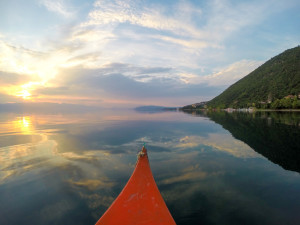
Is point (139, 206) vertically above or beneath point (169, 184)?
above

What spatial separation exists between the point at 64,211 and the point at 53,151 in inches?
556

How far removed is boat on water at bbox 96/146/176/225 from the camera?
20.8 ft

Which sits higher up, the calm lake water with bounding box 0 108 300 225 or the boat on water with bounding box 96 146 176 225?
the boat on water with bounding box 96 146 176 225

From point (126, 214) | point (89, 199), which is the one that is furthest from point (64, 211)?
point (126, 214)

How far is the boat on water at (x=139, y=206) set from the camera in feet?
20.8

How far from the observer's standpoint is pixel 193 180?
12.3 metres

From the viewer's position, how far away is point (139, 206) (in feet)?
22.4

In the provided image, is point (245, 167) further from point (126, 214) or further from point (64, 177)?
point (64, 177)

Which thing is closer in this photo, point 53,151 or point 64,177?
point 64,177

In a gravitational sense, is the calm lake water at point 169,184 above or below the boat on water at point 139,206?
below

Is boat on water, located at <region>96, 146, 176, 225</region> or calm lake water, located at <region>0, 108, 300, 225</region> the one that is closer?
boat on water, located at <region>96, 146, 176, 225</region>

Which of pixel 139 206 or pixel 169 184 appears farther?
pixel 169 184

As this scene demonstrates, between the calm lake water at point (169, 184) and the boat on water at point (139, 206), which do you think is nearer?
the boat on water at point (139, 206)

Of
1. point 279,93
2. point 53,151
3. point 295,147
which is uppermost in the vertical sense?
point 279,93
